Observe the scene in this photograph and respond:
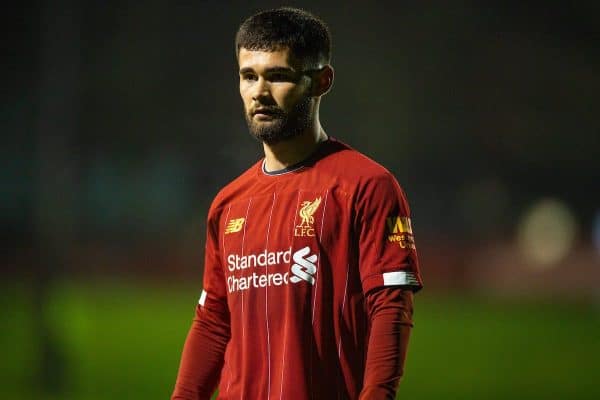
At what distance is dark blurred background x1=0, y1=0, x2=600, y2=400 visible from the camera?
1612 centimetres

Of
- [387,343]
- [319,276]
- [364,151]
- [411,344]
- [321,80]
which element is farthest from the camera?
[364,151]

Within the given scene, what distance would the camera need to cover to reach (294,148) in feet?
9.74

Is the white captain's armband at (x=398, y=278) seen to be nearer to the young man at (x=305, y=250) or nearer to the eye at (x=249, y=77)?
the young man at (x=305, y=250)

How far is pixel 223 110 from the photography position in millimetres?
19953

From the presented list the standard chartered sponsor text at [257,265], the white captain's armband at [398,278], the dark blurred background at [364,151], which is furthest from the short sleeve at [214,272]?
the dark blurred background at [364,151]

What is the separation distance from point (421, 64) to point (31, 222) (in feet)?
25.0

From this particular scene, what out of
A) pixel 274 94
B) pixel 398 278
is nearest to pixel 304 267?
pixel 398 278

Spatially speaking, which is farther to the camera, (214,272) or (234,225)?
(214,272)


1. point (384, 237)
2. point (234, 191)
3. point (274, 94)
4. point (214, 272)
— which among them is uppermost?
point (274, 94)

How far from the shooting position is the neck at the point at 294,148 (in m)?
2.96

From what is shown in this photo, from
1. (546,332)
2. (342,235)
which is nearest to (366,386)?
(342,235)

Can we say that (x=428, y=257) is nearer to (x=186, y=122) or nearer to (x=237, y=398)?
(x=186, y=122)

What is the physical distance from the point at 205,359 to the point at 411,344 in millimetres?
10529

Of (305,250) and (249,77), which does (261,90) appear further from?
(305,250)
